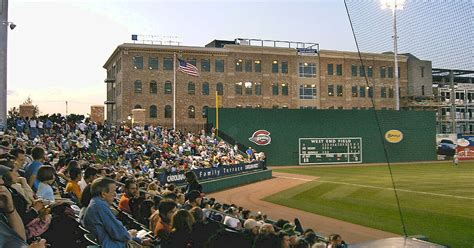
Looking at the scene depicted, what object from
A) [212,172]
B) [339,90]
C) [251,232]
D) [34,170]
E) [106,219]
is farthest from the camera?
[339,90]

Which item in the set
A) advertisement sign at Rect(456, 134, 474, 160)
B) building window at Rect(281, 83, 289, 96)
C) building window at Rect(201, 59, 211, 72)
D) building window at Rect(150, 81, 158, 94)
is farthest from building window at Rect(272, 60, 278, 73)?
advertisement sign at Rect(456, 134, 474, 160)

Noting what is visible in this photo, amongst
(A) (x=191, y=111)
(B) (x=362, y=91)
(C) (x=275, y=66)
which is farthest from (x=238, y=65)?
(B) (x=362, y=91)

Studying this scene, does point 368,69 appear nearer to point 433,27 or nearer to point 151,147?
point 151,147

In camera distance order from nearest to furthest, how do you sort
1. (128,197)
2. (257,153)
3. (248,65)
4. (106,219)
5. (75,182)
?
1. (106,219)
2. (75,182)
3. (128,197)
4. (257,153)
5. (248,65)

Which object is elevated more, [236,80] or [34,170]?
[236,80]

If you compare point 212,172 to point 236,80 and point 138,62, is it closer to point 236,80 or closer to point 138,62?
point 138,62

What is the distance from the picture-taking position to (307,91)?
56.1m

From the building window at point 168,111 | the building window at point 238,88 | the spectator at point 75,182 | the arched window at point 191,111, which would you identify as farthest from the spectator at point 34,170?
the building window at point 238,88

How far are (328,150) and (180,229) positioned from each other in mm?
43525

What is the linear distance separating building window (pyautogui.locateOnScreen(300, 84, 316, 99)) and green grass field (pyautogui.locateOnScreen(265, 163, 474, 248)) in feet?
Answer: 86.6

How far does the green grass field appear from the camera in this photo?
14.7 meters

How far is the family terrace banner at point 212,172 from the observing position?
22264 mm

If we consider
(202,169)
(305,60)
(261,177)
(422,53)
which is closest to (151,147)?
(202,169)

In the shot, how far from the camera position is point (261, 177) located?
32.6 meters
